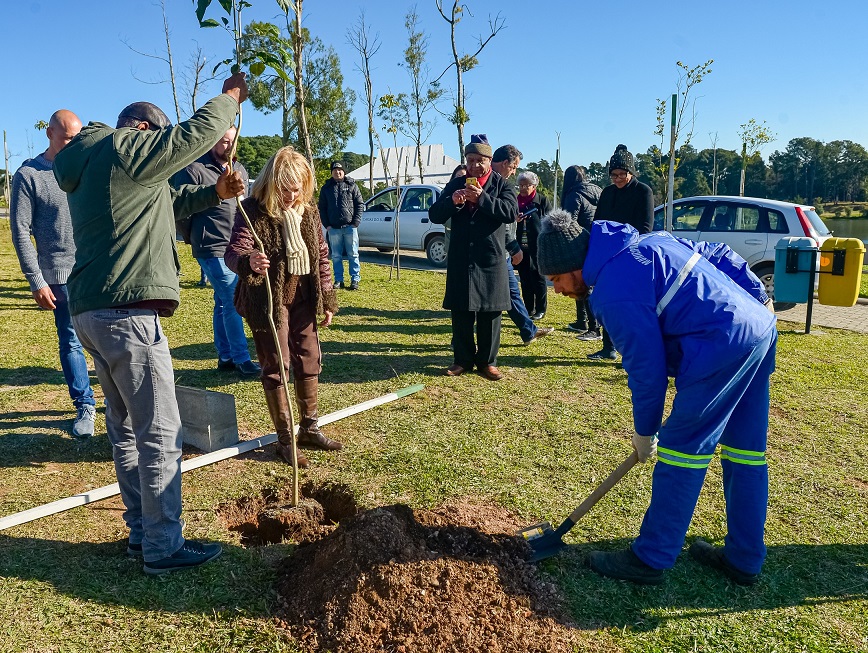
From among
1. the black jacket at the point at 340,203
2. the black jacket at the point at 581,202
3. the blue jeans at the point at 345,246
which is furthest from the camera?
the blue jeans at the point at 345,246

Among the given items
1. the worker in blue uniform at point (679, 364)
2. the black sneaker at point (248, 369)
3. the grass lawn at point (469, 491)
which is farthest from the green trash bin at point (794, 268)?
the black sneaker at point (248, 369)

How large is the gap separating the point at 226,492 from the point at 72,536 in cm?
83

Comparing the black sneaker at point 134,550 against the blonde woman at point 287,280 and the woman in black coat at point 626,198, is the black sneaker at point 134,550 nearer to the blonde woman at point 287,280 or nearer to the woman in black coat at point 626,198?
the blonde woman at point 287,280

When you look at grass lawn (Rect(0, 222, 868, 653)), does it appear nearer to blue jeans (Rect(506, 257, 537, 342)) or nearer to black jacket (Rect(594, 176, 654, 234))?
blue jeans (Rect(506, 257, 537, 342))

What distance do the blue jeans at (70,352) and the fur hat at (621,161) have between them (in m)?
5.09

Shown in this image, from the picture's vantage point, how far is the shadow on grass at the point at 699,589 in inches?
109

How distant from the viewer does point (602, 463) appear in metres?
4.29

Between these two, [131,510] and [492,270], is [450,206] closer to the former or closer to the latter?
[492,270]

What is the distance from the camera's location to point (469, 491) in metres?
3.87

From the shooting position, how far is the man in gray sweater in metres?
4.43

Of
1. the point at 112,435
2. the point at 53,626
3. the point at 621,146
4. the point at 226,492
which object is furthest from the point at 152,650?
the point at 621,146

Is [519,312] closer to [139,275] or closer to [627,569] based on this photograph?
[627,569]

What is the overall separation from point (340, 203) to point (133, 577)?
26.6 ft

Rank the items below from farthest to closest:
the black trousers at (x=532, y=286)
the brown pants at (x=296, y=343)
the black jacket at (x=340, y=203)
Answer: the black jacket at (x=340, y=203), the black trousers at (x=532, y=286), the brown pants at (x=296, y=343)
